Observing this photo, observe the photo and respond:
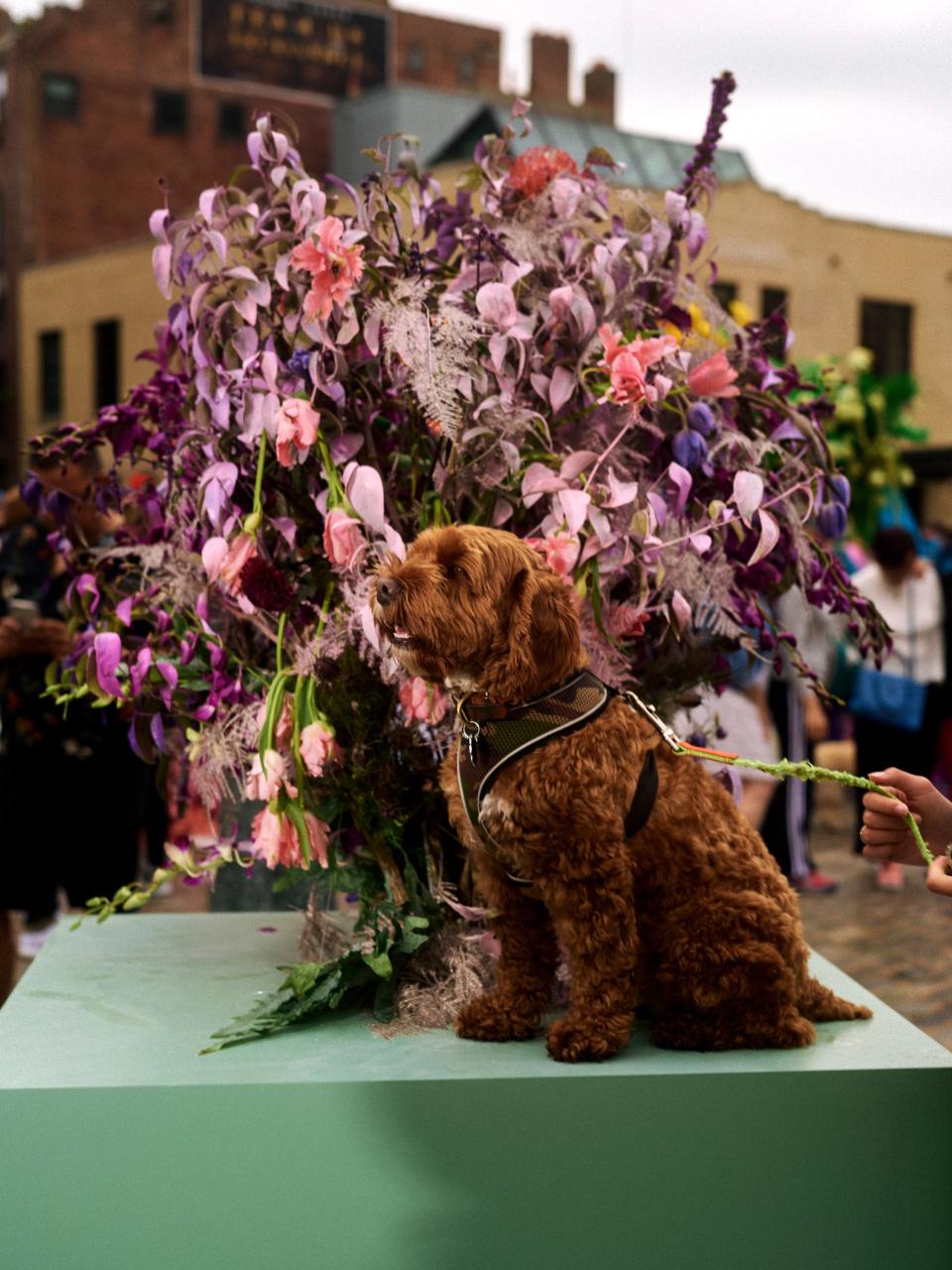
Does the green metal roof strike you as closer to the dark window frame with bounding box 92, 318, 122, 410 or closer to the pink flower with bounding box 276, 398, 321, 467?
the dark window frame with bounding box 92, 318, 122, 410

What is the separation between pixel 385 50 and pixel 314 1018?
36.3 m

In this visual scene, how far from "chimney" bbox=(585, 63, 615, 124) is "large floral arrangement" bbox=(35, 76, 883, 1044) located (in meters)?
35.8

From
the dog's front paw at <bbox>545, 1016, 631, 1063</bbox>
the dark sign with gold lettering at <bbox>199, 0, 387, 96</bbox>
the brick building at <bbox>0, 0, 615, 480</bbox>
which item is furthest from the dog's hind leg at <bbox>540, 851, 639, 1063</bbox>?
the dark sign with gold lettering at <bbox>199, 0, 387, 96</bbox>

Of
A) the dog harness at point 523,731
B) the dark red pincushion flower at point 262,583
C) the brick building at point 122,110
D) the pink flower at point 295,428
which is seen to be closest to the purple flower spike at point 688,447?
the dog harness at point 523,731

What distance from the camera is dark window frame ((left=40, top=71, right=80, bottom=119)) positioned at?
32.9m

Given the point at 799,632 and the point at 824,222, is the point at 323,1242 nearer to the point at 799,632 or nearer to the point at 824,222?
the point at 799,632

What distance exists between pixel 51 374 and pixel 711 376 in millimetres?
31651

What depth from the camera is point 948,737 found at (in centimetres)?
980

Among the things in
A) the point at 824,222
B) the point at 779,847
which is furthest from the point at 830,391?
the point at 824,222

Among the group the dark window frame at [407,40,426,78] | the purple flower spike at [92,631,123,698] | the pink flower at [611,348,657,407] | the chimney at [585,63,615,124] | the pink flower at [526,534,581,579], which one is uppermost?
the dark window frame at [407,40,426,78]

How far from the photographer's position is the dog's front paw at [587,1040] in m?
2.65

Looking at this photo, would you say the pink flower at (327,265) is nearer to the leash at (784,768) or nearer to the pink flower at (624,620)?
the pink flower at (624,620)

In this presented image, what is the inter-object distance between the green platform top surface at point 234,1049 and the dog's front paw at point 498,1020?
0.03 metres

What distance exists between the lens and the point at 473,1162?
8.41ft
